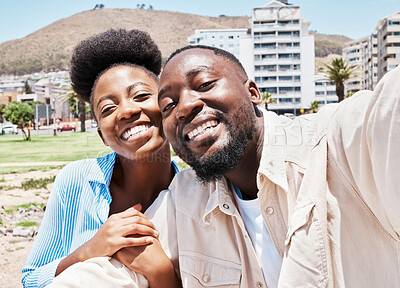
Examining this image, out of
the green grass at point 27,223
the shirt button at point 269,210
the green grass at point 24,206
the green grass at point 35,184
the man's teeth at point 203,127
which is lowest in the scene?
the green grass at point 35,184

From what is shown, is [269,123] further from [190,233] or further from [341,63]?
[341,63]

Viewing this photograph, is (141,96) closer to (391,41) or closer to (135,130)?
(135,130)

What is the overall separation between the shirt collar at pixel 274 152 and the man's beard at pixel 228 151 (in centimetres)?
9

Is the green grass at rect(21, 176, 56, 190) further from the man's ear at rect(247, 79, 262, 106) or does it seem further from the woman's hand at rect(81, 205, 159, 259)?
the man's ear at rect(247, 79, 262, 106)

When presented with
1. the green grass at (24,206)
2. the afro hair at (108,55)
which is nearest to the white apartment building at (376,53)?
the green grass at (24,206)

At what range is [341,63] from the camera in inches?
1704

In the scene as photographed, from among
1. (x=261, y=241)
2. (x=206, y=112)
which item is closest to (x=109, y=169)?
(x=206, y=112)

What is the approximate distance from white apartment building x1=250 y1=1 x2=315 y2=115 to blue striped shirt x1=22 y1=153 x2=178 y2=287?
79.2 meters

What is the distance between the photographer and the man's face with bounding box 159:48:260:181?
76.2 inches

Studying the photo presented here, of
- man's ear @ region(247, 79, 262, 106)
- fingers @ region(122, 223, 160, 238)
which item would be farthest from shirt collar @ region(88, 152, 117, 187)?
man's ear @ region(247, 79, 262, 106)

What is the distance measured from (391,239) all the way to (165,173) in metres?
1.71

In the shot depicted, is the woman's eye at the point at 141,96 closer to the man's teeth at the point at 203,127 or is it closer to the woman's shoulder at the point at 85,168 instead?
the woman's shoulder at the point at 85,168

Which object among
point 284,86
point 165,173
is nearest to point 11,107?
point 165,173

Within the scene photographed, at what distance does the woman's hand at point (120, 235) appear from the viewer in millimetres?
1992
